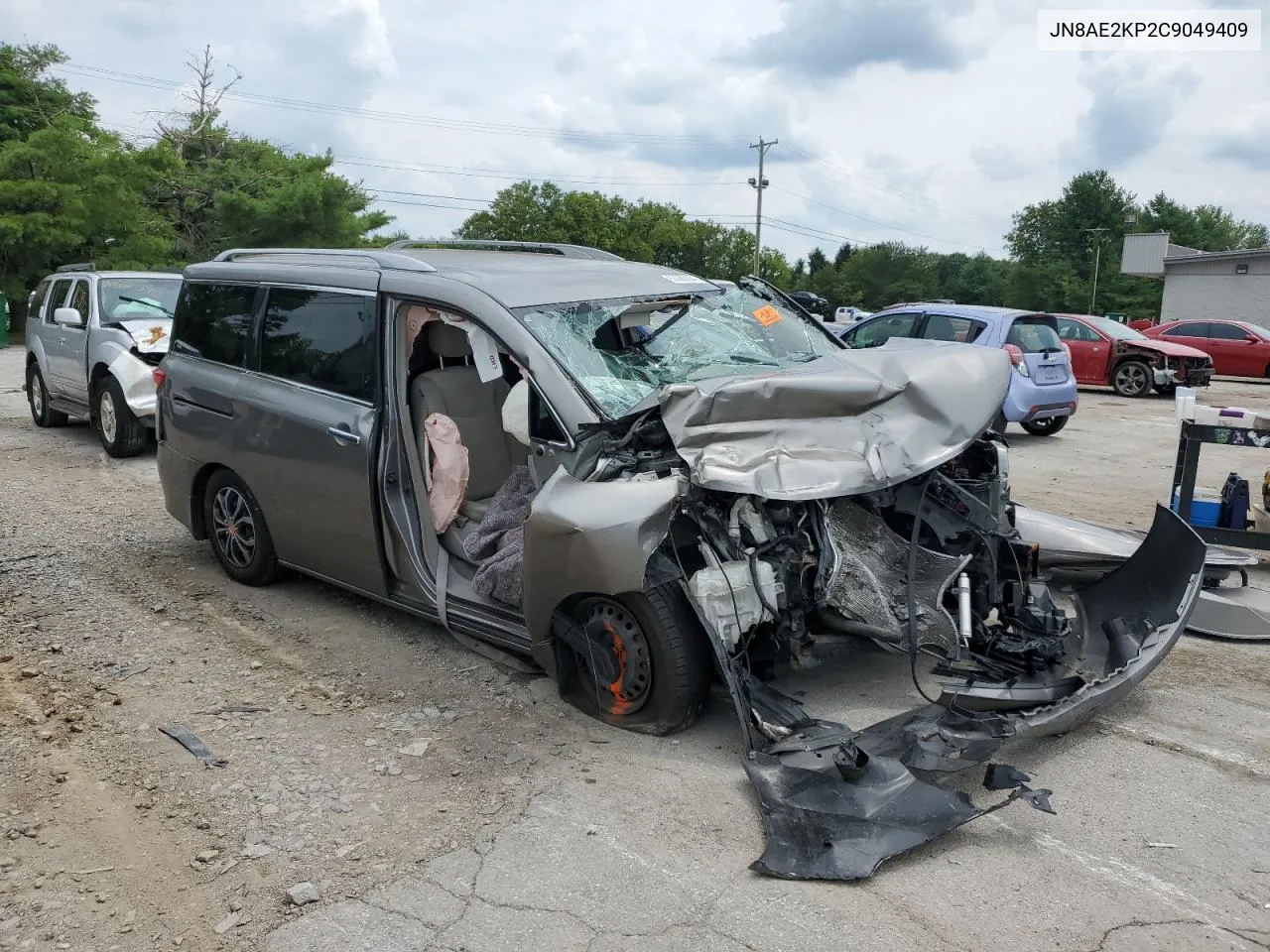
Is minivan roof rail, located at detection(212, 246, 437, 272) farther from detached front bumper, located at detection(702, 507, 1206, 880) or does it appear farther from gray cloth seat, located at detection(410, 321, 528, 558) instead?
detached front bumper, located at detection(702, 507, 1206, 880)

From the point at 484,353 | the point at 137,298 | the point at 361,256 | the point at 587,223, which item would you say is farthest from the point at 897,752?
the point at 587,223

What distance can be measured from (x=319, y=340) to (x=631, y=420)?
6.64 ft

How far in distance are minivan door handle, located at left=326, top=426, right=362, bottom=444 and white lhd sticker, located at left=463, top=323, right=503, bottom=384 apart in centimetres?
71

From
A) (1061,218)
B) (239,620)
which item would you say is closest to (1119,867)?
(239,620)

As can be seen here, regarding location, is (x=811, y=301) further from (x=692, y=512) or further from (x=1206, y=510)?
(x=692, y=512)

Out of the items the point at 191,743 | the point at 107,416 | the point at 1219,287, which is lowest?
the point at 191,743

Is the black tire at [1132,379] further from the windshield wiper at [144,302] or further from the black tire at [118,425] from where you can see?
the black tire at [118,425]

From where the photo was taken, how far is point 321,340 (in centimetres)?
520

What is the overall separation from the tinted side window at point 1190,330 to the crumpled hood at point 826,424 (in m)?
21.6

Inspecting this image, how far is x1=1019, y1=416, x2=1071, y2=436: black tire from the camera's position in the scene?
1297cm

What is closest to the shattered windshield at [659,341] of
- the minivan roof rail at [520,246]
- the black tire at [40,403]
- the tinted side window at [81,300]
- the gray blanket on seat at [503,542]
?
the gray blanket on seat at [503,542]

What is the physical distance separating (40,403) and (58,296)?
1358mm

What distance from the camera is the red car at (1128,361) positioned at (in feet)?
59.3

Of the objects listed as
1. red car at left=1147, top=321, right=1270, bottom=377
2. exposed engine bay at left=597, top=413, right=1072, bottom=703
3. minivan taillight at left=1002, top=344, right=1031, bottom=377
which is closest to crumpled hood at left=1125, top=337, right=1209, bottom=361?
red car at left=1147, top=321, right=1270, bottom=377
